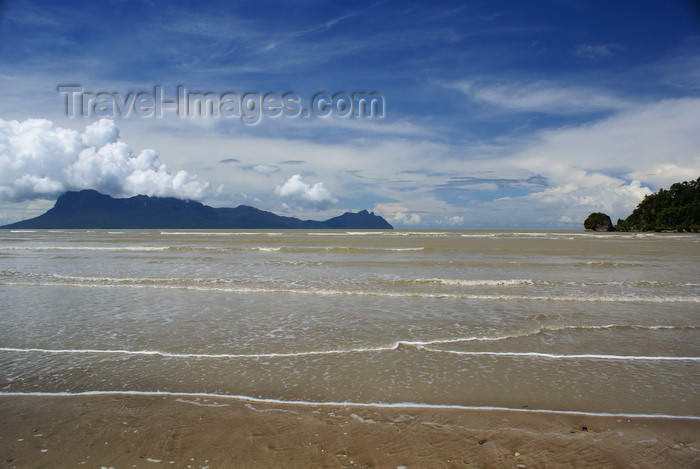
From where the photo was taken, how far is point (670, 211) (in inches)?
3337

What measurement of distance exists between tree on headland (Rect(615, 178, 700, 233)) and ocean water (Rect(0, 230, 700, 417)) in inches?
3674

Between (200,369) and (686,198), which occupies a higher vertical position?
(686,198)

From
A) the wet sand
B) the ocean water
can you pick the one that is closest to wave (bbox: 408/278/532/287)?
the ocean water

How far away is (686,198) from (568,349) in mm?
109966

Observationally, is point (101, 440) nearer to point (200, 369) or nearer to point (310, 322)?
point (200, 369)

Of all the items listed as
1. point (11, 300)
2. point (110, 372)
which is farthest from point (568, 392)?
point (11, 300)

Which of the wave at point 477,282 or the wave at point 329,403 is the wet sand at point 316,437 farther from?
the wave at point 477,282

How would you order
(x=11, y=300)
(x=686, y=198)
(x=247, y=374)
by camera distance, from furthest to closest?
(x=686, y=198)
(x=11, y=300)
(x=247, y=374)

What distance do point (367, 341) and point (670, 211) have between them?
4261 inches

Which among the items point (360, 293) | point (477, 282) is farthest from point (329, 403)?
point (477, 282)

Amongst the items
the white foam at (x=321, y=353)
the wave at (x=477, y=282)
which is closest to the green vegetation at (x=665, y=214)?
the wave at (x=477, y=282)

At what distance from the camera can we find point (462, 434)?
128 inches

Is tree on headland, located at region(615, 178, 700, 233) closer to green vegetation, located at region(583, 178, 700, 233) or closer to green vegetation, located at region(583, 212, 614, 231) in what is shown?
green vegetation, located at region(583, 178, 700, 233)

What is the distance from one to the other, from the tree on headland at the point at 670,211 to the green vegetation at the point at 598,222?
17.6ft
